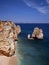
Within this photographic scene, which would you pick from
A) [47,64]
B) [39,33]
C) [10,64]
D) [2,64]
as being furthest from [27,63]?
[39,33]

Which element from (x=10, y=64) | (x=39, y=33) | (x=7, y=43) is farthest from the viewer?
(x=39, y=33)

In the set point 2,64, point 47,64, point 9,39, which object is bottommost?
point 47,64

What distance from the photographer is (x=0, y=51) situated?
30.7m

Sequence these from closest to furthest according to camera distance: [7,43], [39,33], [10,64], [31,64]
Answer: [7,43] < [10,64] < [31,64] < [39,33]

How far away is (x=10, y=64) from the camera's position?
107 ft

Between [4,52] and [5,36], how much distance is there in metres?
3.06

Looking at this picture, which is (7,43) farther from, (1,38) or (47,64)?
(47,64)

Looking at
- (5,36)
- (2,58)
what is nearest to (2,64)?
(2,58)

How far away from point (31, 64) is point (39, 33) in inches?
1905

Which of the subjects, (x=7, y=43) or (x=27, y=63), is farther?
(x=27, y=63)

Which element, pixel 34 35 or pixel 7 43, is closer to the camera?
pixel 7 43

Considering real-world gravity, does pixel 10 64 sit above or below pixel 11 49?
below

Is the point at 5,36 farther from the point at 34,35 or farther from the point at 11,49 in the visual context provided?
the point at 34,35

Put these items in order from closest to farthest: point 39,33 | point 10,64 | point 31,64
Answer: point 10,64 → point 31,64 → point 39,33
